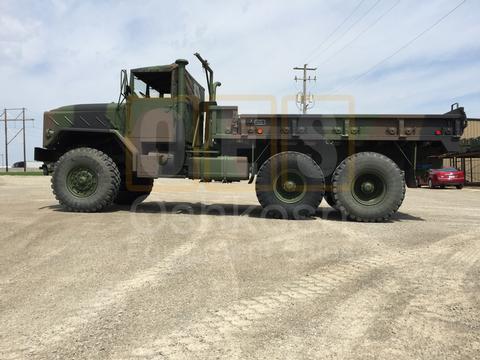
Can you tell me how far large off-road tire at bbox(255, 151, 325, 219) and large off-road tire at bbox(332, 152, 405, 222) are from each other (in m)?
0.40

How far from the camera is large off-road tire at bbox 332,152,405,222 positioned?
7719mm

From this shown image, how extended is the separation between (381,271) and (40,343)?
333cm

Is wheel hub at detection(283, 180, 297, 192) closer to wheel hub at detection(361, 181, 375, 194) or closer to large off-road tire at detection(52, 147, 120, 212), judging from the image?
wheel hub at detection(361, 181, 375, 194)

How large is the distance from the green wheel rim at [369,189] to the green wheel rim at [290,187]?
3.27 ft

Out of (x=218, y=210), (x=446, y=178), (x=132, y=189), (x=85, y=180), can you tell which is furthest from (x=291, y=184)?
(x=446, y=178)

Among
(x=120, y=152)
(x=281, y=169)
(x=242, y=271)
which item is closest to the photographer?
(x=242, y=271)

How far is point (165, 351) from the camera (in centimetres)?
255

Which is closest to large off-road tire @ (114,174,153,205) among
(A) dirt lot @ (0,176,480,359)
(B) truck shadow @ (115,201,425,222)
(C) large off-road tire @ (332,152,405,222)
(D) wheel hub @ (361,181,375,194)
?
(B) truck shadow @ (115,201,425,222)

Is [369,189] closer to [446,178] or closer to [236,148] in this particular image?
[236,148]

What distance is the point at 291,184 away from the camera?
7977mm

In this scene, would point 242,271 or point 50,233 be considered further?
point 50,233

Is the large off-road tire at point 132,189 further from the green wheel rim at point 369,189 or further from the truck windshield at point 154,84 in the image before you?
the green wheel rim at point 369,189

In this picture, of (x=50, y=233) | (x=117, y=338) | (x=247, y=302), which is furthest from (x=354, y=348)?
(x=50, y=233)

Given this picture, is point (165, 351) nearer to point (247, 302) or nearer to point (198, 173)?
point (247, 302)
